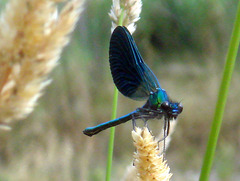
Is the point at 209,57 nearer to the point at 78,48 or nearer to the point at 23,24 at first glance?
the point at 78,48

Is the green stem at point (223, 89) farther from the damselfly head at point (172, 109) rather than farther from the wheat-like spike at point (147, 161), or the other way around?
the damselfly head at point (172, 109)

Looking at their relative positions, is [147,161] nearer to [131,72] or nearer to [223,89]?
[223,89]

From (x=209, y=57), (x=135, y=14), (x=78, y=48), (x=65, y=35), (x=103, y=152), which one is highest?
(x=209, y=57)

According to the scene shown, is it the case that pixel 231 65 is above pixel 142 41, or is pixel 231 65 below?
below

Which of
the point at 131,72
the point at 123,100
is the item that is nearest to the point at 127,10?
the point at 131,72

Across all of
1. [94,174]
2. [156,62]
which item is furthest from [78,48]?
[94,174]

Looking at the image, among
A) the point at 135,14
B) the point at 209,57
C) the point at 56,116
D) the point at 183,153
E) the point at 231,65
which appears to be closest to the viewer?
the point at 231,65

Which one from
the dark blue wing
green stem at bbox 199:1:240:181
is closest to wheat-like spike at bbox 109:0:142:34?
the dark blue wing
